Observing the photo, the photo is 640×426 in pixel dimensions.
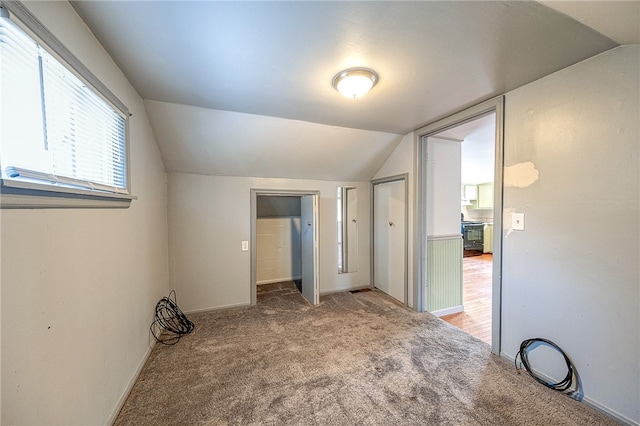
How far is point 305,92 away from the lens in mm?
2021

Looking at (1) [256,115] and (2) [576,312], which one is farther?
(1) [256,115]

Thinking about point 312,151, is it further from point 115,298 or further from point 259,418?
point 259,418

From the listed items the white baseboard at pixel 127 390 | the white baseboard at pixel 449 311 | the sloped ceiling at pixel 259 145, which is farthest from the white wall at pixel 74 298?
the white baseboard at pixel 449 311

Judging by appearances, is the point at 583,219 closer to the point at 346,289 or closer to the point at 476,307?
the point at 476,307

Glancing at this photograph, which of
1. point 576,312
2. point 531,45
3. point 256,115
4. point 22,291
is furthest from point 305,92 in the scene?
point 576,312

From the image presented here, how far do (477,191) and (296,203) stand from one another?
632 centimetres

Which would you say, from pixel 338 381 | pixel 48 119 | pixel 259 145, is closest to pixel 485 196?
pixel 259 145

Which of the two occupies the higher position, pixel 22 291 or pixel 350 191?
pixel 350 191

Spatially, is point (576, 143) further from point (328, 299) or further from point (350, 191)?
point (328, 299)

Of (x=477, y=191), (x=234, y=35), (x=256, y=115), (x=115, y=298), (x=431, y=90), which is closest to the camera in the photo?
(x=234, y=35)

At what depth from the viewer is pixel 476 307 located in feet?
11.1

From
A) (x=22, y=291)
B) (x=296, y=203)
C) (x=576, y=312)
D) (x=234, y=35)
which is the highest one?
(x=234, y=35)

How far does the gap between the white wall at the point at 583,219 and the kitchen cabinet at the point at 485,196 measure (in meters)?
6.41

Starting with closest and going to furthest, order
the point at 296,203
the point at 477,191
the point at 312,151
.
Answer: the point at 312,151 < the point at 296,203 < the point at 477,191
